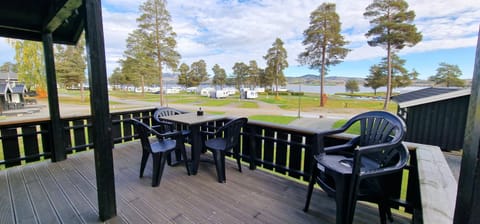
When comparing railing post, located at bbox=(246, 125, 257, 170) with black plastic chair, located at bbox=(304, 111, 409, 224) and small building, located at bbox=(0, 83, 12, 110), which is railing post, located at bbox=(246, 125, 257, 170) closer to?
black plastic chair, located at bbox=(304, 111, 409, 224)

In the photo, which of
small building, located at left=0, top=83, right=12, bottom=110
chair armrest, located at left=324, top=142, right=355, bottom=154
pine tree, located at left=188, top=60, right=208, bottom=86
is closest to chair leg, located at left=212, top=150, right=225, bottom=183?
chair armrest, located at left=324, top=142, right=355, bottom=154

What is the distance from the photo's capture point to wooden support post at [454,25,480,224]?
49 centimetres

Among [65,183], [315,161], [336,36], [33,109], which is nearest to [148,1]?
[33,109]

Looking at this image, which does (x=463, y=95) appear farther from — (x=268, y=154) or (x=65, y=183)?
(x=65, y=183)

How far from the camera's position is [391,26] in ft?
40.6

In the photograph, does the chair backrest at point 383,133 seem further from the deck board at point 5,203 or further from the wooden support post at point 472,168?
the deck board at point 5,203

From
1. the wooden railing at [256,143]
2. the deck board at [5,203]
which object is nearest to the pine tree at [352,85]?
the wooden railing at [256,143]

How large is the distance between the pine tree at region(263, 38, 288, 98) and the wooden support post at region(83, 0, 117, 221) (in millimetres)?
23930

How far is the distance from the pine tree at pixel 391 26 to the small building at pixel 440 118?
811 centimetres

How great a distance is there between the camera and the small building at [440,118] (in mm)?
5516

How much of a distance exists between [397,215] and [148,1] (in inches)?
702

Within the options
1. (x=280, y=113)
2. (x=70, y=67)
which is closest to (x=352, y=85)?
(x=280, y=113)

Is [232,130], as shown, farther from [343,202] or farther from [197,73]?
[197,73]

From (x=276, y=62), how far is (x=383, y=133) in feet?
82.0
